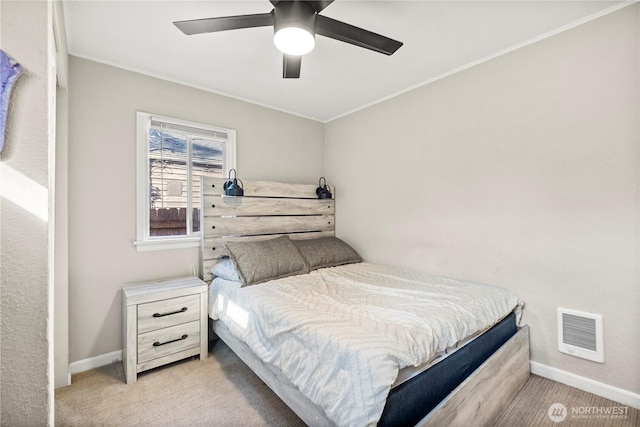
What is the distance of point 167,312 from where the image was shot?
2.21m

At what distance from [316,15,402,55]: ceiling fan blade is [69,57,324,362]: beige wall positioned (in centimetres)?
180

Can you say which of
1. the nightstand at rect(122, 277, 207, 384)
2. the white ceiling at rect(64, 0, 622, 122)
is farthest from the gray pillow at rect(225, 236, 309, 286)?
the white ceiling at rect(64, 0, 622, 122)

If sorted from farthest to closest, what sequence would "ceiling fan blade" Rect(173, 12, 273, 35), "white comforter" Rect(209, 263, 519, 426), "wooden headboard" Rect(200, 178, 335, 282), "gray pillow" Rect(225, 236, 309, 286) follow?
"wooden headboard" Rect(200, 178, 335, 282) < "gray pillow" Rect(225, 236, 309, 286) < "ceiling fan blade" Rect(173, 12, 273, 35) < "white comforter" Rect(209, 263, 519, 426)

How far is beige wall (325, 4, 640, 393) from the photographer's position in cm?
178

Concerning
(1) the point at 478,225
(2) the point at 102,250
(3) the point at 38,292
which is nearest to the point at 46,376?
(3) the point at 38,292

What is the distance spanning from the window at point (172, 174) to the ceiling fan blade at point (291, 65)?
133 centimetres

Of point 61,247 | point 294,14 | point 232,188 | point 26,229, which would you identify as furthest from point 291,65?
point 61,247

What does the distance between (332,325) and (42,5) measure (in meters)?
1.66

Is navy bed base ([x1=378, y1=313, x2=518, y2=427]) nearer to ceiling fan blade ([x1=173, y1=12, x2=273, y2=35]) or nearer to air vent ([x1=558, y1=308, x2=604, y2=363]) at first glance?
air vent ([x1=558, y1=308, x2=604, y2=363])

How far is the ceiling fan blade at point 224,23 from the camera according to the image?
1454 millimetres

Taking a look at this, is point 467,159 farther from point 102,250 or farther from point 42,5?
point 102,250

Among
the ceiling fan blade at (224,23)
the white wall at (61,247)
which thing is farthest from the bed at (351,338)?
the ceiling fan blade at (224,23)

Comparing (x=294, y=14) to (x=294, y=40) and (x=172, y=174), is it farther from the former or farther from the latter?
(x=172, y=174)

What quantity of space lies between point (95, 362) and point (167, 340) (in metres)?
0.66
